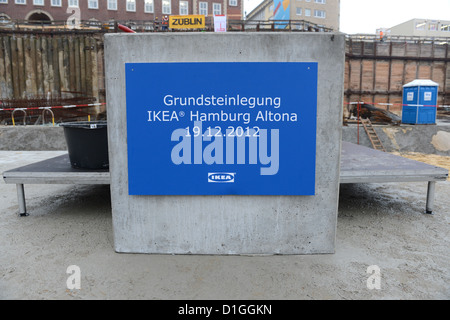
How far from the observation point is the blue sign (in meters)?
2.95

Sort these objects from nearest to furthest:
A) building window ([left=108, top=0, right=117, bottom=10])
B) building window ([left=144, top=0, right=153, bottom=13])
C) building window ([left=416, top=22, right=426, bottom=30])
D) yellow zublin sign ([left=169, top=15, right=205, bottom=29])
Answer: yellow zublin sign ([left=169, top=15, right=205, bottom=29])
building window ([left=108, top=0, right=117, bottom=10])
building window ([left=144, top=0, right=153, bottom=13])
building window ([left=416, top=22, right=426, bottom=30])

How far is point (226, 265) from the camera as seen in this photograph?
291cm

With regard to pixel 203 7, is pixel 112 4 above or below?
below

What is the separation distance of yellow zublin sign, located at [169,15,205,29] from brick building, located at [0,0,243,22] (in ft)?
45.1

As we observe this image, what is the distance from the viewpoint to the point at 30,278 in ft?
8.82

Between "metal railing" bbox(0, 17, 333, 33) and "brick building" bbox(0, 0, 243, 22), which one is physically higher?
"brick building" bbox(0, 0, 243, 22)

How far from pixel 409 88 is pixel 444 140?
7.10 feet

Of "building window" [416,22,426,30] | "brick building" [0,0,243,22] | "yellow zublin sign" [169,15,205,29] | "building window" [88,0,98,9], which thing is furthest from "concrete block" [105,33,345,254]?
"building window" [416,22,426,30]

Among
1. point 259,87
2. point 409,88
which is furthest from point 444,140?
point 259,87

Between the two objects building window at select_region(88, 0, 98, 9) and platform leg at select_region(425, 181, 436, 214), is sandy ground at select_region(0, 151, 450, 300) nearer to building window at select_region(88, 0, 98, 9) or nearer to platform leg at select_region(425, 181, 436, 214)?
platform leg at select_region(425, 181, 436, 214)

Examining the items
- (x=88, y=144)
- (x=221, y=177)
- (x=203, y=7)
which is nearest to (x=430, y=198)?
(x=221, y=177)

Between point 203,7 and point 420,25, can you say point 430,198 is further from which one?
point 420,25

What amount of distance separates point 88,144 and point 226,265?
2454 mm
